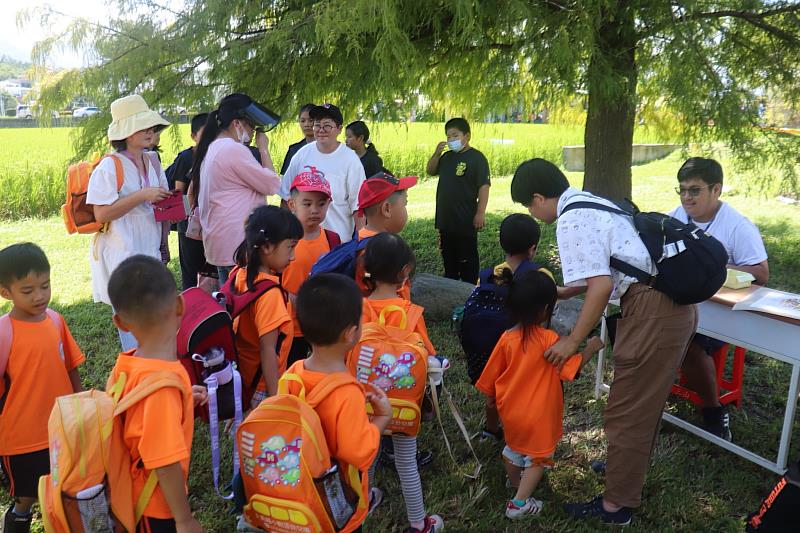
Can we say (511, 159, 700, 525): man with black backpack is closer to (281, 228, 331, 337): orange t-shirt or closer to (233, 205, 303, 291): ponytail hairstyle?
(233, 205, 303, 291): ponytail hairstyle

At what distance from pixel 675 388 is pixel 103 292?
351cm

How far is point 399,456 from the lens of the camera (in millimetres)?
2570

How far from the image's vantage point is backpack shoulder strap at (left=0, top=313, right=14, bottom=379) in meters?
2.40

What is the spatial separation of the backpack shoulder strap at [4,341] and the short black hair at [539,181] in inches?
83.3

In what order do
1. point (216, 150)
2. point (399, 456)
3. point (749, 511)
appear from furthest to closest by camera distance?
1. point (216, 150)
2. point (749, 511)
3. point (399, 456)

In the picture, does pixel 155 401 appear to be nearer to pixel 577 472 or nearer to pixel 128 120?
pixel 128 120

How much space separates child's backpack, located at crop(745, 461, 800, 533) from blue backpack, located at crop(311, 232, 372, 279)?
1807 millimetres

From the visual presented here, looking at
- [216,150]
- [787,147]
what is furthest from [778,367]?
[216,150]

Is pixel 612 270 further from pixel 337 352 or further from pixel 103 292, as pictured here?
pixel 103 292

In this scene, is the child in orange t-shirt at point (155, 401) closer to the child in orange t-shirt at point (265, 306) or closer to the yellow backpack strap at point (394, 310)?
the child in orange t-shirt at point (265, 306)

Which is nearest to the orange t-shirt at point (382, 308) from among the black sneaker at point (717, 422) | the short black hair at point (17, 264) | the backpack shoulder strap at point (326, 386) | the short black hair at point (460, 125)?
the backpack shoulder strap at point (326, 386)

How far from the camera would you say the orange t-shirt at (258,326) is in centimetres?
256

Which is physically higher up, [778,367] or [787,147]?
[787,147]

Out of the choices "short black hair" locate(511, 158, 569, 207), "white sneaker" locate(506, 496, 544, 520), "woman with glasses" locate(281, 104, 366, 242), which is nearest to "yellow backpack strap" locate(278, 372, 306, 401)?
"short black hair" locate(511, 158, 569, 207)
